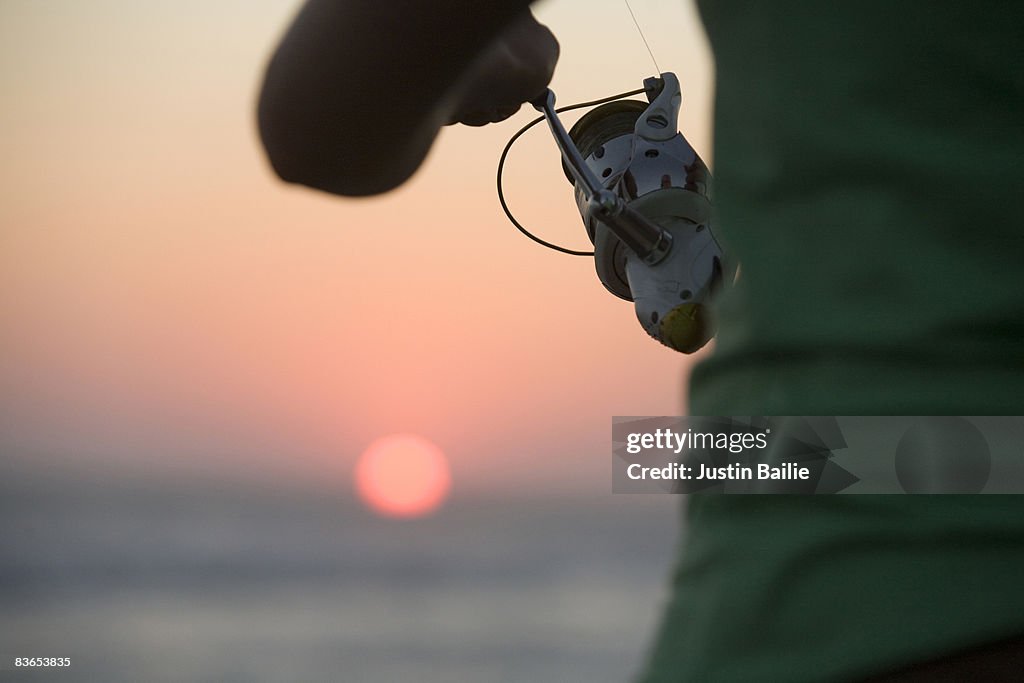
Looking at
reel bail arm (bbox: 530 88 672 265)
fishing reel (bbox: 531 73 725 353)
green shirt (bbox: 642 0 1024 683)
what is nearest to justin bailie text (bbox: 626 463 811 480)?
green shirt (bbox: 642 0 1024 683)

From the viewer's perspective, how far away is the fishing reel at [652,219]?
1.07 metres

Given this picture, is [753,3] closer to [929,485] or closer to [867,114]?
[867,114]

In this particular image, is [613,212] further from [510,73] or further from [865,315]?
[865,315]

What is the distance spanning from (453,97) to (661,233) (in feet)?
1.19

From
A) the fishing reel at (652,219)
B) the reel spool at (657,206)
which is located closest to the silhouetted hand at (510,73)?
the fishing reel at (652,219)

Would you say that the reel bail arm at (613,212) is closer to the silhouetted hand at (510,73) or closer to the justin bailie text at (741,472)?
the silhouetted hand at (510,73)

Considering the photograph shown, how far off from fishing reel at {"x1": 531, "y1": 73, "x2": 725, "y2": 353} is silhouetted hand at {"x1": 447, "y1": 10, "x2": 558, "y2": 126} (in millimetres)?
87

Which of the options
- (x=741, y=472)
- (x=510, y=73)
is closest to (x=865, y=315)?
(x=741, y=472)

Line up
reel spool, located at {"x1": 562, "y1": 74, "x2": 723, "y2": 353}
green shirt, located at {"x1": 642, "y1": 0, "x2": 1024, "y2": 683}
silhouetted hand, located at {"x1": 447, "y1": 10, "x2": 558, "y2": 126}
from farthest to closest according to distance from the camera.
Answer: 1. reel spool, located at {"x1": 562, "y1": 74, "x2": 723, "y2": 353}
2. silhouetted hand, located at {"x1": 447, "y1": 10, "x2": 558, "y2": 126}
3. green shirt, located at {"x1": 642, "y1": 0, "x2": 1024, "y2": 683}

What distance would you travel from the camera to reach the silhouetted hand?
916 millimetres

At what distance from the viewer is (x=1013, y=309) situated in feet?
1.72

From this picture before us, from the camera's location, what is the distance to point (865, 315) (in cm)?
54

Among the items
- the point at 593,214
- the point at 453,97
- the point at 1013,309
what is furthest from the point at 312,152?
the point at 1013,309

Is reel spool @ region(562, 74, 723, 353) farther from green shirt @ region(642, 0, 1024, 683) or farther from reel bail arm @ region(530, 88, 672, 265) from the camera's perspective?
green shirt @ region(642, 0, 1024, 683)
